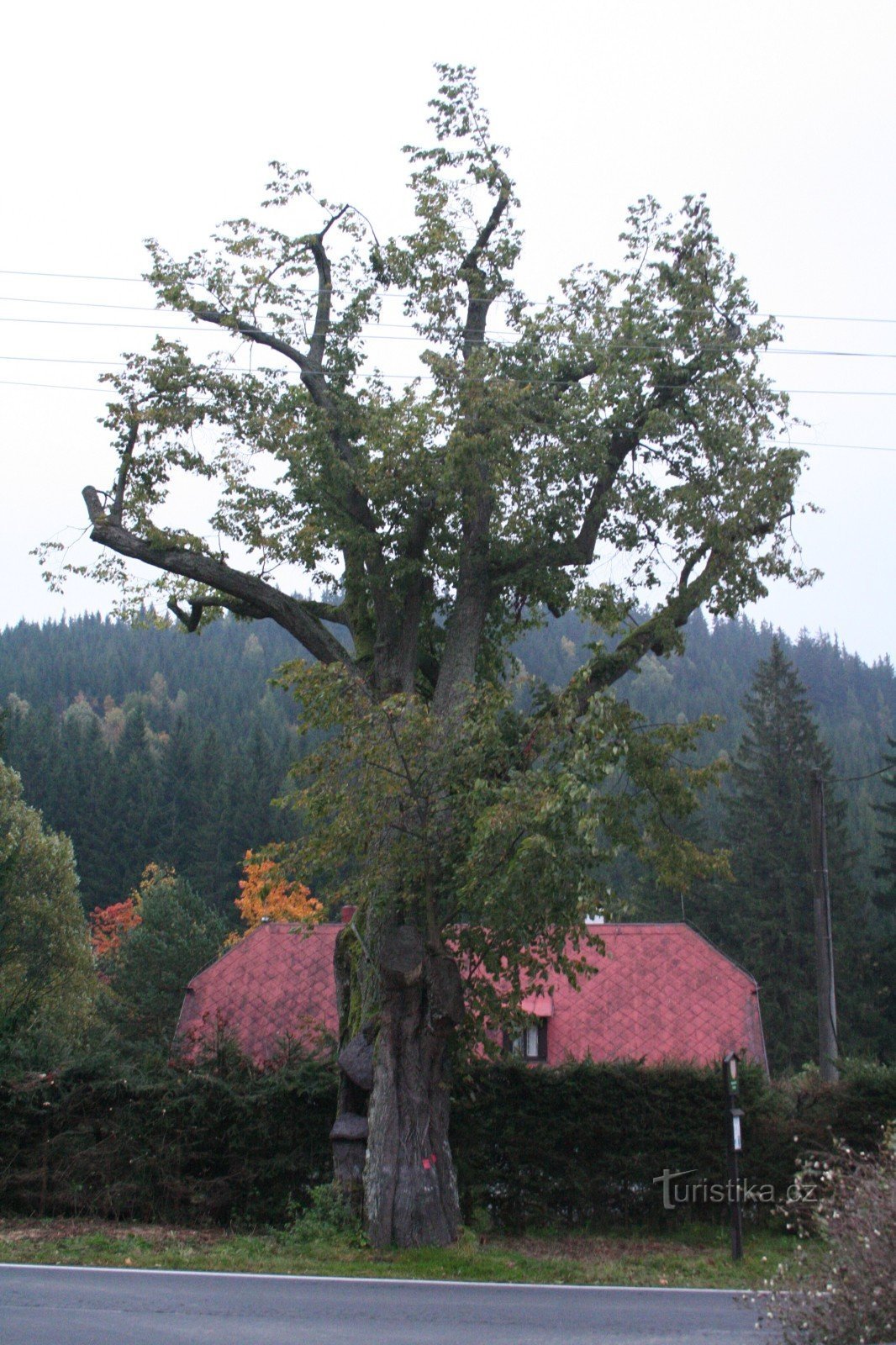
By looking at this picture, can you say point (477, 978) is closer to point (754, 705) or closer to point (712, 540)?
point (712, 540)

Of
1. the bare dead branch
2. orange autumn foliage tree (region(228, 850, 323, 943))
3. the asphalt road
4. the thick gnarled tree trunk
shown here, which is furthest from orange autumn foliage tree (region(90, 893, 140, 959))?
the asphalt road

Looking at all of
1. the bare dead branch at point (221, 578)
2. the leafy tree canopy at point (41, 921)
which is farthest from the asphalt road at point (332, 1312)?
the leafy tree canopy at point (41, 921)

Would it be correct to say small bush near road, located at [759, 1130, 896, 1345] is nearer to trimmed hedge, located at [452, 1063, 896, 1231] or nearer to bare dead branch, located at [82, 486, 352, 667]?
trimmed hedge, located at [452, 1063, 896, 1231]

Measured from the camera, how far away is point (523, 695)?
65.0m

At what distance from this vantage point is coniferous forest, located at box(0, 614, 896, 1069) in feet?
161

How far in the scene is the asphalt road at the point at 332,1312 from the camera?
8336mm

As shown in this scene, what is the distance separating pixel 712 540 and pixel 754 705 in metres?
45.0

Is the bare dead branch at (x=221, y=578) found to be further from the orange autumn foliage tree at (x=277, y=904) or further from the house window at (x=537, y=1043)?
the orange autumn foliage tree at (x=277, y=904)

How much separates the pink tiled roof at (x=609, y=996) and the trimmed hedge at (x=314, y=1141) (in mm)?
7681

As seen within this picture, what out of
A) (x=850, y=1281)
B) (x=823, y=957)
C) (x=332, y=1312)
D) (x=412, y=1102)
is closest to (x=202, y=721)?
(x=823, y=957)

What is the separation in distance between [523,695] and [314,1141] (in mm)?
51041

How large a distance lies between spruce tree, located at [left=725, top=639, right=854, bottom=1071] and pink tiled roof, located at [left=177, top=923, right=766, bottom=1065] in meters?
22.2

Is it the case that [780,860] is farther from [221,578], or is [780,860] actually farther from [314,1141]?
[221,578]

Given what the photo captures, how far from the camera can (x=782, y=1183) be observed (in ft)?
48.7
